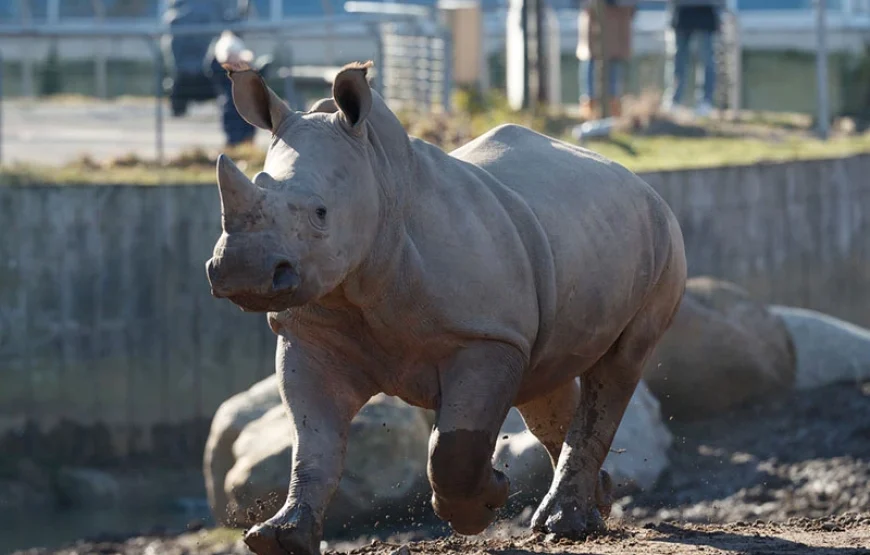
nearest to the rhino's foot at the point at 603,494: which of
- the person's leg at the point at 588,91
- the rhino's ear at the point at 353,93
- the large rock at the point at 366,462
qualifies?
the rhino's ear at the point at 353,93

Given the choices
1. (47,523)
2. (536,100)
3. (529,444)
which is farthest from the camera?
(536,100)

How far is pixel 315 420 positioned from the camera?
660 cm

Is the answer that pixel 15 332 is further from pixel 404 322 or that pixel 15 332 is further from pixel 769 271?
pixel 404 322

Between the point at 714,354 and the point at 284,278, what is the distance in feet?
27.8

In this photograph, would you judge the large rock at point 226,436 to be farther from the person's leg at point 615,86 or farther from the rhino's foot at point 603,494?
the person's leg at point 615,86

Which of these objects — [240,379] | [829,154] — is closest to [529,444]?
[240,379]

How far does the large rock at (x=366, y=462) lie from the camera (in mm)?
11320

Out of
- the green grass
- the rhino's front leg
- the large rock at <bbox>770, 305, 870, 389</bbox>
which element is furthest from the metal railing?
the rhino's front leg

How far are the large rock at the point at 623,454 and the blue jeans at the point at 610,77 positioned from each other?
633cm

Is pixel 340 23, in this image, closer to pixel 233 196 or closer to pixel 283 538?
pixel 283 538

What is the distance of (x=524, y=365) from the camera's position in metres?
6.70

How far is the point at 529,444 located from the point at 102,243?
15.3 feet

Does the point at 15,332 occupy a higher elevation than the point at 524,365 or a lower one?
lower

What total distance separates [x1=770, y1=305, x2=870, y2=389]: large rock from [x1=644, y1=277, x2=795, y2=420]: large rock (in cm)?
27
